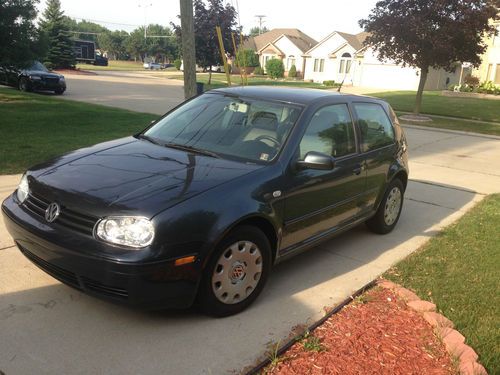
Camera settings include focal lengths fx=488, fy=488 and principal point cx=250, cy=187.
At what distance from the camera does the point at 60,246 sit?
3102 mm

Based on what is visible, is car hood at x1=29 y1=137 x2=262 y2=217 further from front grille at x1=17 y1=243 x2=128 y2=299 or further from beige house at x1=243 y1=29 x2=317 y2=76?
beige house at x1=243 y1=29 x2=317 y2=76

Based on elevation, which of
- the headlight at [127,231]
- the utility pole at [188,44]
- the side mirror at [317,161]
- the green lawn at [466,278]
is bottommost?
the green lawn at [466,278]

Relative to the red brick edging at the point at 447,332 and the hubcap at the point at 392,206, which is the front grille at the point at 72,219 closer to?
the red brick edging at the point at 447,332

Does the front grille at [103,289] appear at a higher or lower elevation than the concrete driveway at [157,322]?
higher

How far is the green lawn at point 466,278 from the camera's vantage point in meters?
3.50

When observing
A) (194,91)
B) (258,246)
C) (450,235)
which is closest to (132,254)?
(258,246)

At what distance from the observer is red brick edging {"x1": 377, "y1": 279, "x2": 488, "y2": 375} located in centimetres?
307

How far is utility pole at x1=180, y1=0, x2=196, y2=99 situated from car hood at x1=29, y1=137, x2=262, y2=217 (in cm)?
380

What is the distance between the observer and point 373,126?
17.2ft

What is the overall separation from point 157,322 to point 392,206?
11.1ft

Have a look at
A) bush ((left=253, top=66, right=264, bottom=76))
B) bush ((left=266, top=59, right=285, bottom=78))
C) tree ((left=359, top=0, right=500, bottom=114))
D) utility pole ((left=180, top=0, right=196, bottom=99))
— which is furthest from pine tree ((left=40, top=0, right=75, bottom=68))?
utility pole ((left=180, top=0, right=196, bottom=99))

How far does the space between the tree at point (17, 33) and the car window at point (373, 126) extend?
9757 mm

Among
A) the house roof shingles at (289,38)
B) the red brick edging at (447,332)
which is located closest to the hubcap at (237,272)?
the red brick edging at (447,332)

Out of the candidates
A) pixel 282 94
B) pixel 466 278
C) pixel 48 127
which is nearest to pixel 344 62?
pixel 48 127
